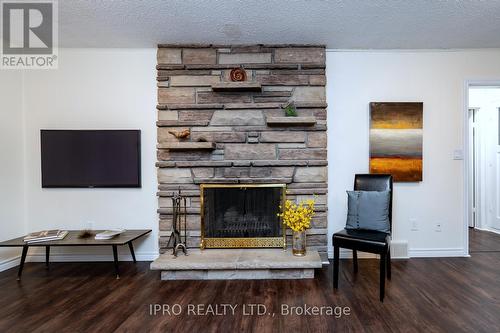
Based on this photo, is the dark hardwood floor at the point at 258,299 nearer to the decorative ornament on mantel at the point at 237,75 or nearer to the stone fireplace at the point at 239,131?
the stone fireplace at the point at 239,131

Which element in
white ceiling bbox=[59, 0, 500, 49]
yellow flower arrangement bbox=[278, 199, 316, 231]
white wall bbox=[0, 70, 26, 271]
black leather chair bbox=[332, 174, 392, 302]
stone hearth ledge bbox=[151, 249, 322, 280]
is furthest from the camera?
white wall bbox=[0, 70, 26, 271]

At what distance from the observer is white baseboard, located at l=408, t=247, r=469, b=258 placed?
3.23m

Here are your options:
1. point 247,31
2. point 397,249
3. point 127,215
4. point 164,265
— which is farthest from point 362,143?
point 127,215

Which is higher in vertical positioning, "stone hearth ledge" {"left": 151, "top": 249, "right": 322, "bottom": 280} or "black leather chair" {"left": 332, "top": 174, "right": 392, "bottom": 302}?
"black leather chair" {"left": 332, "top": 174, "right": 392, "bottom": 302}

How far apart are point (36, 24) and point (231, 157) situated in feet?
7.73

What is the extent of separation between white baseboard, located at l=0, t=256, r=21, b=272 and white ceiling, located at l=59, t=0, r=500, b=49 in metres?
2.56

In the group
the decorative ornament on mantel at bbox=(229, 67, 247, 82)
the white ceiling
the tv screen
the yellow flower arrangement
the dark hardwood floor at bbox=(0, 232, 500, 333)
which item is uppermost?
the white ceiling

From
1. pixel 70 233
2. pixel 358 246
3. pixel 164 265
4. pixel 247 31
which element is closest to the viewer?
pixel 358 246

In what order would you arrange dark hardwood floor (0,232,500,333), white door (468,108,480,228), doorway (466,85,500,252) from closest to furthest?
dark hardwood floor (0,232,500,333)
doorway (466,85,500,252)
white door (468,108,480,228)

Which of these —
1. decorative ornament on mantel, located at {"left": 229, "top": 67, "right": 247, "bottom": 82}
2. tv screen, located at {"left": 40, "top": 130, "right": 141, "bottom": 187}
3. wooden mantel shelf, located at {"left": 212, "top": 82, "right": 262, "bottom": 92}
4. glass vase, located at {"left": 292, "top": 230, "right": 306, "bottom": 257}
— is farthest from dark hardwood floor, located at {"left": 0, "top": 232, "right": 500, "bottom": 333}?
Result: decorative ornament on mantel, located at {"left": 229, "top": 67, "right": 247, "bottom": 82}

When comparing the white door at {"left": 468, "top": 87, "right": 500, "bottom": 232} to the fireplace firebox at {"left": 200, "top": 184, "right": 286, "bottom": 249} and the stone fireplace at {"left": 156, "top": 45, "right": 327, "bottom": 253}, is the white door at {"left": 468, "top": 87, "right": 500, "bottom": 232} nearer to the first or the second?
the stone fireplace at {"left": 156, "top": 45, "right": 327, "bottom": 253}

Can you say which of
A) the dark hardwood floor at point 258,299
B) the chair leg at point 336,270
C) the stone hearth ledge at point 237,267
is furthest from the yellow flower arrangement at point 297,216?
the dark hardwood floor at point 258,299

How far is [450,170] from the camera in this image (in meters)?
3.25

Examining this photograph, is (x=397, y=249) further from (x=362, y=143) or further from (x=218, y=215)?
(x=218, y=215)
